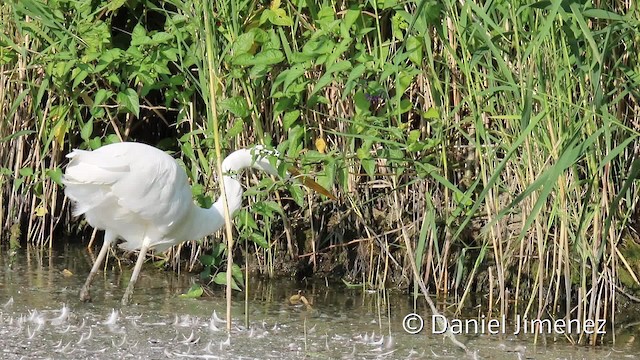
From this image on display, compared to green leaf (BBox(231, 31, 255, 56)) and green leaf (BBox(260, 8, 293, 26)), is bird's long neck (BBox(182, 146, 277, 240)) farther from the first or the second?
green leaf (BBox(260, 8, 293, 26))

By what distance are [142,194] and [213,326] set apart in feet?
2.41

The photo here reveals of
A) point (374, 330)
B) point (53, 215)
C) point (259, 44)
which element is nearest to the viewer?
point (374, 330)

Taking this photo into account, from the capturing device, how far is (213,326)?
15.1 ft

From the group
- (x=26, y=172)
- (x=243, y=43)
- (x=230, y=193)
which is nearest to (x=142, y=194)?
(x=230, y=193)

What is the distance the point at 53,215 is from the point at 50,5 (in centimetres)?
133

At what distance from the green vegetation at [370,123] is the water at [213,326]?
0.19m

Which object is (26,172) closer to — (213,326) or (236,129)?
(236,129)

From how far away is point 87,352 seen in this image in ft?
13.6

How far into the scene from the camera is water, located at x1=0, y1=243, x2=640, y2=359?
425 centimetres

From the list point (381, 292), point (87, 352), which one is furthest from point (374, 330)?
point (87, 352)

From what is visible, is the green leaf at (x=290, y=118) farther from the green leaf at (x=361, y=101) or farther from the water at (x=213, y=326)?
the water at (x=213, y=326)

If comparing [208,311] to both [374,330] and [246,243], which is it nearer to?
[246,243]

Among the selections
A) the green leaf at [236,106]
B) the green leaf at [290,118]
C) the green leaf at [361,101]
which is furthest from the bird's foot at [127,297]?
the green leaf at [361,101]

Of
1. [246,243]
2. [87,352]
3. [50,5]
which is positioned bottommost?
[87,352]
